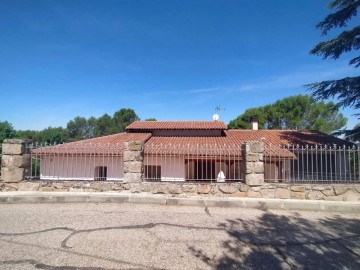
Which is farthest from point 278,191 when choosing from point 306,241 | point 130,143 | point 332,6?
point 332,6

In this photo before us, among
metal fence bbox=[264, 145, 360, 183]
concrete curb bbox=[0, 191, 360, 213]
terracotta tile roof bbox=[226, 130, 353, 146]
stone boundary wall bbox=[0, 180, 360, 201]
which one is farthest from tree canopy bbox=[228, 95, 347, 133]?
concrete curb bbox=[0, 191, 360, 213]

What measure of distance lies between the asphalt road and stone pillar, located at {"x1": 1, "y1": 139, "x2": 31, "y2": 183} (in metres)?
1.61

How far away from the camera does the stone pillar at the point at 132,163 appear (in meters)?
7.99

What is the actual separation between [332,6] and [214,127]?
10.4 m

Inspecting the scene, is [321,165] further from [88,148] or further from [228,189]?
[88,148]

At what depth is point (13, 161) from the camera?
320 inches

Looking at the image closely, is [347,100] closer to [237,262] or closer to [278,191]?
[278,191]

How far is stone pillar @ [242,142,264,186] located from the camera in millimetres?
7664

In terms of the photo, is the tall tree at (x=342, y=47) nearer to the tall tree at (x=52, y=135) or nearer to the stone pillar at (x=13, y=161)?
the stone pillar at (x=13, y=161)

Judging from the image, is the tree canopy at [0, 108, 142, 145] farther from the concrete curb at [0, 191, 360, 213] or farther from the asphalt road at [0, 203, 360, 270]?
the asphalt road at [0, 203, 360, 270]

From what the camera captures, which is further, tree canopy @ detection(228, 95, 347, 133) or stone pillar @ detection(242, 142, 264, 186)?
tree canopy @ detection(228, 95, 347, 133)

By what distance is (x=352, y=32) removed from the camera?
11.1 m

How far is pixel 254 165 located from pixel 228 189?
3.47ft

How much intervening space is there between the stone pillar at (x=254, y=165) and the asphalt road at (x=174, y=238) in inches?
44.4
